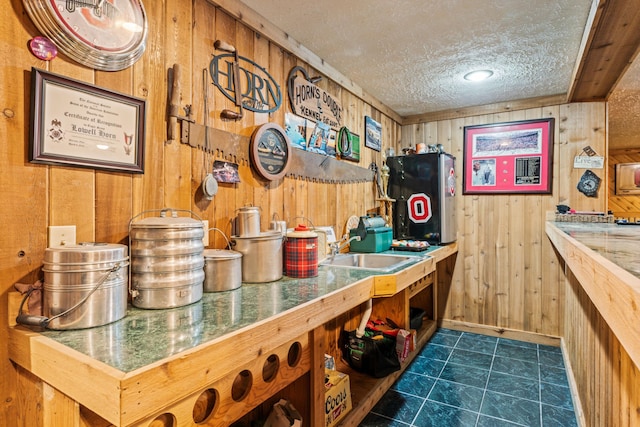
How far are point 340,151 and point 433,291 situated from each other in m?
1.90

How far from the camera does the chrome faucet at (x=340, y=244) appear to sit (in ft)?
7.77

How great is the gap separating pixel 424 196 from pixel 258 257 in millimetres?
2172

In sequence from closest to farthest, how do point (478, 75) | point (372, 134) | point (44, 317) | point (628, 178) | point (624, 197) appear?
point (44, 317)
point (478, 75)
point (372, 134)
point (628, 178)
point (624, 197)

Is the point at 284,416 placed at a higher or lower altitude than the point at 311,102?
lower

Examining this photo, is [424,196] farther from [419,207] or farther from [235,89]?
[235,89]

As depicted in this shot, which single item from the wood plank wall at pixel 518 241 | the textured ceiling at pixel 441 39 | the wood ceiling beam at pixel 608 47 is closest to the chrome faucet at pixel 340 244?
the textured ceiling at pixel 441 39

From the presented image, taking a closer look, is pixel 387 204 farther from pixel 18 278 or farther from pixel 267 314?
pixel 18 278

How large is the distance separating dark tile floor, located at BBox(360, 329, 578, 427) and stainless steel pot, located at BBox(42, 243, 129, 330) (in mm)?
1675

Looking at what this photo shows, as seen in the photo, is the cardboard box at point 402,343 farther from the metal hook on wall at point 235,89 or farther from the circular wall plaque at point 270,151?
the metal hook on wall at point 235,89

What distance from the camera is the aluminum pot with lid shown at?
115 centimetres

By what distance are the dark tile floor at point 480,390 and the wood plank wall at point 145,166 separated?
140 cm

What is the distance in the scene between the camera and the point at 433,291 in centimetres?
366

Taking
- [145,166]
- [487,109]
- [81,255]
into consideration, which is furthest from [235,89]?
[487,109]

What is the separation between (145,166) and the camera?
136cm
